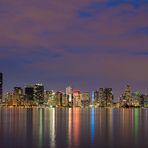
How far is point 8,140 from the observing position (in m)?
71.6

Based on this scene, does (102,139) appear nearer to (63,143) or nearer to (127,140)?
(127,140)

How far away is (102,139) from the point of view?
7394cm

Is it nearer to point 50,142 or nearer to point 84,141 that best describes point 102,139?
point 84,141

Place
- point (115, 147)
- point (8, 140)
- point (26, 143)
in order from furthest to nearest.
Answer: point (8, 140) < point (26, 143) < point (115, 147)

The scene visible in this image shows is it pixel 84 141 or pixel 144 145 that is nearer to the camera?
pixel 144 145

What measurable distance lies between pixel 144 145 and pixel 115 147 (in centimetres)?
576

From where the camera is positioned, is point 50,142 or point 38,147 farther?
point 50,142

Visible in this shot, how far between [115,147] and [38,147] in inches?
450

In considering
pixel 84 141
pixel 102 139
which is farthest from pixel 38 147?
pixel 102 139

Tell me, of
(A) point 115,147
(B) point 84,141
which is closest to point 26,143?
(B) point 84,141

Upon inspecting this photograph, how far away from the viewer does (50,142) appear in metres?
67.9

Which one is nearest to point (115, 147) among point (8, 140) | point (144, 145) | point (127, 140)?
point (144, 145)

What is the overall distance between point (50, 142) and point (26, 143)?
3.91m

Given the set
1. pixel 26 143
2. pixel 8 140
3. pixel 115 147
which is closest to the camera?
pixel 115 147
